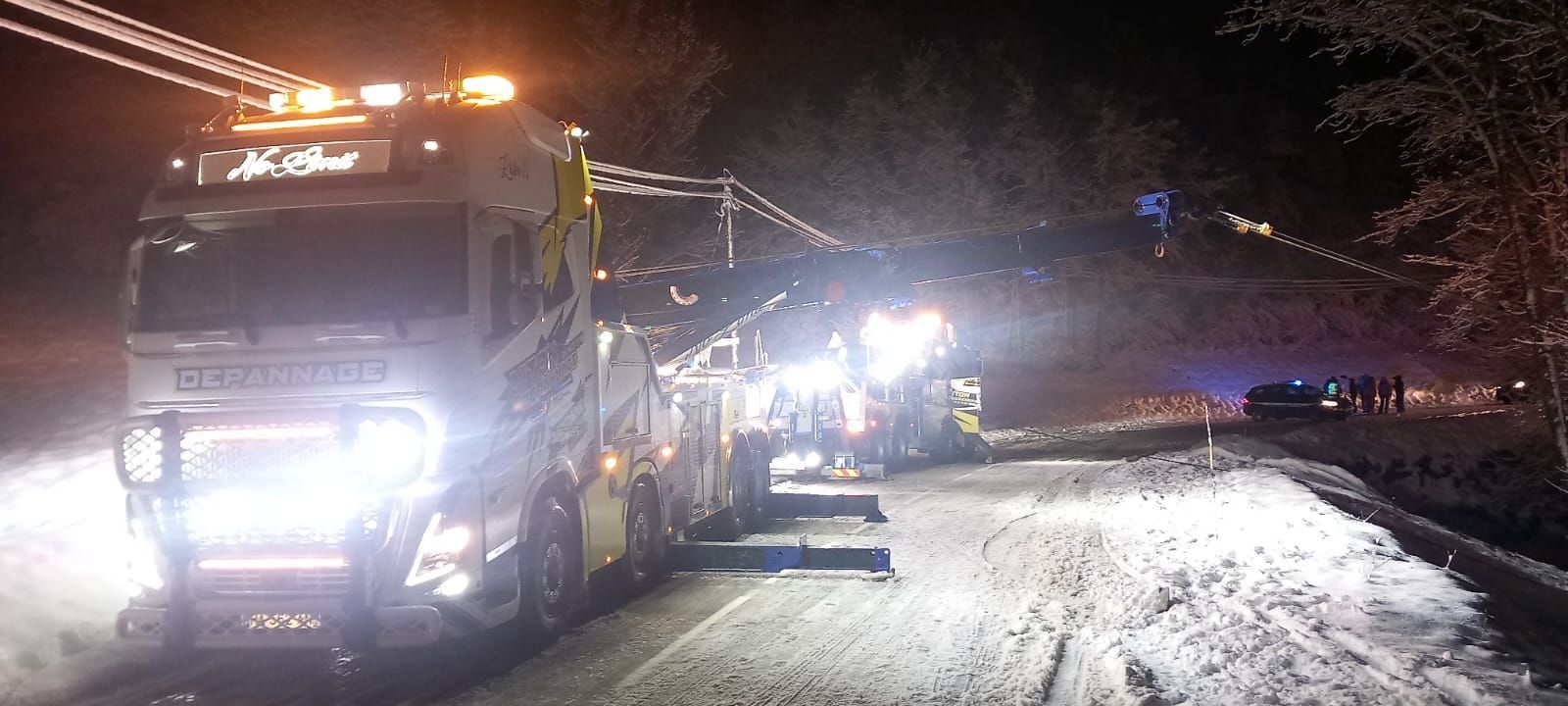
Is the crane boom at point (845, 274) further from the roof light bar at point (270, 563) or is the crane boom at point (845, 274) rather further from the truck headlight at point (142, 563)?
the truck headlight at point (142, 563)

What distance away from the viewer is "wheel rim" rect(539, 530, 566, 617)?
8.35 meters

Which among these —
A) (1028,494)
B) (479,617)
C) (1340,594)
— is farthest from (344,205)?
(1028,494)

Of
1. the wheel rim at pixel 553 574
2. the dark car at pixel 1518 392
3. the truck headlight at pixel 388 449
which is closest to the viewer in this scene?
the truck headlight at pixel 388 449

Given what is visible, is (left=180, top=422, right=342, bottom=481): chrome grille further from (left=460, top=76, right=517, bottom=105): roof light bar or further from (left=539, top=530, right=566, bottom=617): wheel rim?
(left=460, top=76, right=517, bottom=105): roof light bar

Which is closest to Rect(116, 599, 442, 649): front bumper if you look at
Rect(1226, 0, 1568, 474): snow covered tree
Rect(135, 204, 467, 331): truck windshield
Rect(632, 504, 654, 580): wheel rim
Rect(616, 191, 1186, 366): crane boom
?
Rect(135, 204, 467, 331): truck windshield

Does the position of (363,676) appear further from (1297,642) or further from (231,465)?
(1297,642)

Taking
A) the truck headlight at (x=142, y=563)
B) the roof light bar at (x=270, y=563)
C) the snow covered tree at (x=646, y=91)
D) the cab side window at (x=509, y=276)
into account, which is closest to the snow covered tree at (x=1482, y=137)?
the cab side window at (x=509, y=276)

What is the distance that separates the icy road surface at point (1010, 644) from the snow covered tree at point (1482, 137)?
20.9ft

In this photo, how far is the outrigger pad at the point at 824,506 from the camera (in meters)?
14.7

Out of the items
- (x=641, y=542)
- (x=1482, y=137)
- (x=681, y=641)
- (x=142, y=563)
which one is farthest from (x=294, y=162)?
(x=1482, y=137)

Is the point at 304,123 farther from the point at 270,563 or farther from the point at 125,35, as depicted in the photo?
the point at 270,563

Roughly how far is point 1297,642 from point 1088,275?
168ft

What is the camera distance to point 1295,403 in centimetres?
4212

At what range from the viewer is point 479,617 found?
286 inches
